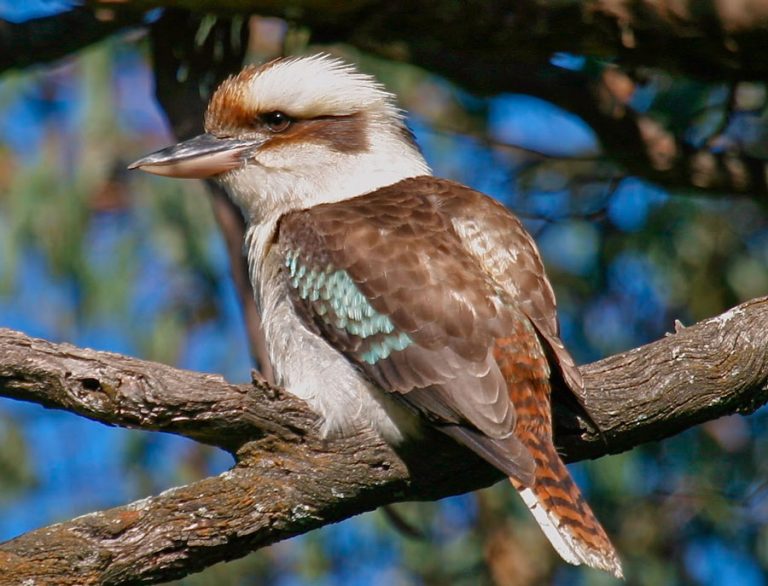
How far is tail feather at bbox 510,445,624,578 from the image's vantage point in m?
2.78

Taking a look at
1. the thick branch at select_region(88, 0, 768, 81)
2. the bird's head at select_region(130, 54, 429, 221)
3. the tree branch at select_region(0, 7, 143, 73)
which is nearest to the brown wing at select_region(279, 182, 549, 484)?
the bird's head at select_region(130, 54, 429, 221)

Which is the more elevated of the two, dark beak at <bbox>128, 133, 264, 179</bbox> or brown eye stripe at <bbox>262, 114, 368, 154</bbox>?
brown eye stripe at <bbox>262, 114, 368, 154</bbox>

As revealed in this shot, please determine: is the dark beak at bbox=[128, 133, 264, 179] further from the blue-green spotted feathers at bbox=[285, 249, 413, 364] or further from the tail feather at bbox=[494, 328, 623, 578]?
the tail feather at bbox=[494, 328, 623, 578]

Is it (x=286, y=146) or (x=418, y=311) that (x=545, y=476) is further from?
(x=286, y=146)

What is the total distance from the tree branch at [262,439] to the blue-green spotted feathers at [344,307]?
0.66 feet

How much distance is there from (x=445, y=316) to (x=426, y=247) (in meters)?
0.20

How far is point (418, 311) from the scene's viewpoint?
2949 millimetres

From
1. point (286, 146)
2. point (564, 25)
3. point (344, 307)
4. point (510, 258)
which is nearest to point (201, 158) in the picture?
point (286, 146)

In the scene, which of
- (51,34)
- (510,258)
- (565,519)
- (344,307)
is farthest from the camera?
(51,34)

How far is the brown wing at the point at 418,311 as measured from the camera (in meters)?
2.81

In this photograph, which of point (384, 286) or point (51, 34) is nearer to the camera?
point (384, 286)

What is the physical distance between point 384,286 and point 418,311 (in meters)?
0.11

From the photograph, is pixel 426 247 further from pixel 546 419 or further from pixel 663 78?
pixel 663 78

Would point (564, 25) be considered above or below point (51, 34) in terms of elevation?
above
